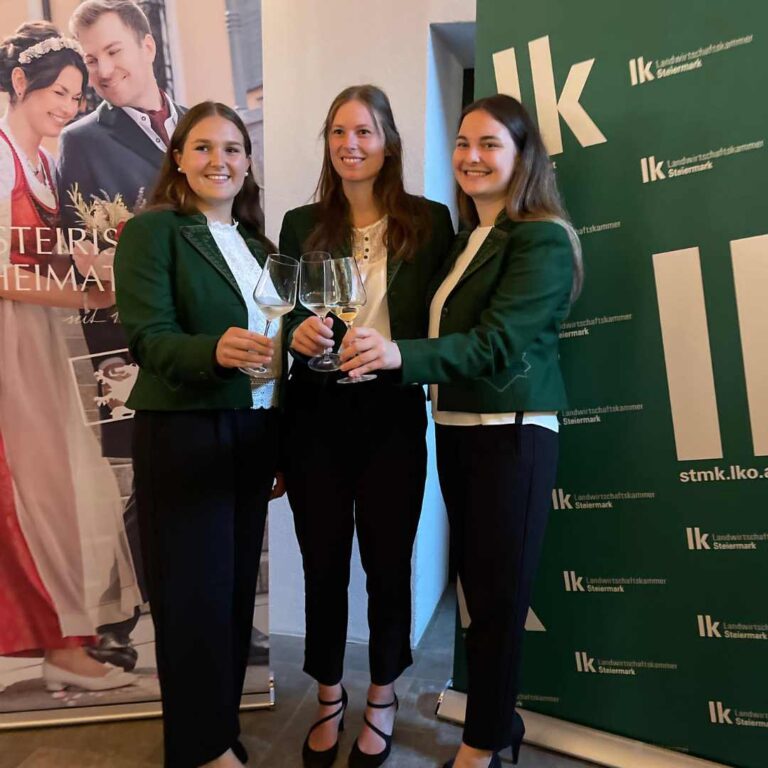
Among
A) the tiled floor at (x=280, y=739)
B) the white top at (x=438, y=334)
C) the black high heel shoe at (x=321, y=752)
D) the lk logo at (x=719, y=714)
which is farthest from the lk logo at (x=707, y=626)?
the black high heel shoe at (x=321, y=752)

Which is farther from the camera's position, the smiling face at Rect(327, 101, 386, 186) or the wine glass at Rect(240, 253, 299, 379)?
the smiling face at Rect(327, 101, 386, 186)

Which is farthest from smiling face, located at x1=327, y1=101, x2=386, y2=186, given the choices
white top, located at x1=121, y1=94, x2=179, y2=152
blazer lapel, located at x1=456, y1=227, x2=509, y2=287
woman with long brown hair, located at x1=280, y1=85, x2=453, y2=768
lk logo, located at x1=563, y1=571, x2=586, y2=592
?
lk logo, located at x1=563, y1=571, x2=586, y2=592

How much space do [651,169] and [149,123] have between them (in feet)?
5.07

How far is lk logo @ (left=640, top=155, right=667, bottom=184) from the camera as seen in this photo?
1791 mm

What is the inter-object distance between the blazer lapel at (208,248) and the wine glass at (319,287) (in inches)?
11.0

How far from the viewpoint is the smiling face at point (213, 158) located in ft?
5.43

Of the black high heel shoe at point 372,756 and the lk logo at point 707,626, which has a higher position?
the lk logo at point 707,626

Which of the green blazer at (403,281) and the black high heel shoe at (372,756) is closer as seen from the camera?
the green blazer at (403,281)

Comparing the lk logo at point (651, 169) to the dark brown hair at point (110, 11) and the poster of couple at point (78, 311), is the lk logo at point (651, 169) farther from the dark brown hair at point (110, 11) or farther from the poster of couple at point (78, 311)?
the dark brown hair at point (110, 11)

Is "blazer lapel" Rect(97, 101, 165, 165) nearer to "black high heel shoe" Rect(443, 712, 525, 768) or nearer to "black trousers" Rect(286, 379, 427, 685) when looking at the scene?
"black trousers" Rect(286, 379, 427, 685)

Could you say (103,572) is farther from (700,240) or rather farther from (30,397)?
(700,240)

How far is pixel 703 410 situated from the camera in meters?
1.79

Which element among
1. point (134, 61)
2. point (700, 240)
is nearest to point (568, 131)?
point (700, 240)

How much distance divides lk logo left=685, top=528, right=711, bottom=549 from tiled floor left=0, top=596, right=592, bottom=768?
0.76 meters
